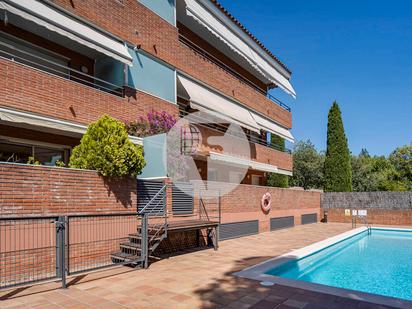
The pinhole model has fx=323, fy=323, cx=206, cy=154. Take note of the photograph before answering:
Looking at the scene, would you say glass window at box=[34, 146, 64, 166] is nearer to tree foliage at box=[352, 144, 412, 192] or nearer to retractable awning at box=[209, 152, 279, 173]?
retractable awning at box=[209, 152, 279, 173]

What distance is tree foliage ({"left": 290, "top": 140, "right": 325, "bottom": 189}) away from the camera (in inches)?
1726

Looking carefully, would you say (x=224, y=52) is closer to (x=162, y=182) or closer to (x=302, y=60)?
(x=302, y=60)

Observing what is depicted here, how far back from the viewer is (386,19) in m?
20.0

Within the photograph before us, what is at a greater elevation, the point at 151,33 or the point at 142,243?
the point at 151,33

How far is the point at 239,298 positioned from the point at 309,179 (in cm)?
4046

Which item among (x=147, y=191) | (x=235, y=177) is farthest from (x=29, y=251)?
(x=235, y=177)

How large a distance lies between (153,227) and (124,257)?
1.44m

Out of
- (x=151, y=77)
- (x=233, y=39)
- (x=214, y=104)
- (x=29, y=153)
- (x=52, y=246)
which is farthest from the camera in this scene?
(x=233, y=39)

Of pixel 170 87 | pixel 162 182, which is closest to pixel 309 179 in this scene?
pixel 170 87

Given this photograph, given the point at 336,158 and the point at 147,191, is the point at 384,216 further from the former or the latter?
the point at 147,191

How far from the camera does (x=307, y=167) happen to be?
44.0 meters

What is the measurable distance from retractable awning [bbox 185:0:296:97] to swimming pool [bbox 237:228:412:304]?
42.4 ft

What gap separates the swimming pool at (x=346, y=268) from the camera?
903cm

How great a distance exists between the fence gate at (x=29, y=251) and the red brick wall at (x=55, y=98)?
397 cm
